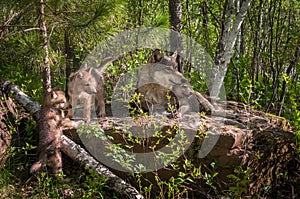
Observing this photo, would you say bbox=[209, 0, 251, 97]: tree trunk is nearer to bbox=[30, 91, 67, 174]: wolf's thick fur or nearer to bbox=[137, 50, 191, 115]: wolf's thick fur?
bbox=[137, 50, 191, 115]: wolf's thick fur

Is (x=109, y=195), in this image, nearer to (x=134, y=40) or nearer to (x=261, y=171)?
(x=261, y=171)

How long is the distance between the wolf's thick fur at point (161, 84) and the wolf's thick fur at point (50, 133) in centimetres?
102

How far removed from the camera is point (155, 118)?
4297 mm

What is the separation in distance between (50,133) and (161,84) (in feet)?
4.65

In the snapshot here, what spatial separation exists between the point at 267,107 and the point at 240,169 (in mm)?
2988

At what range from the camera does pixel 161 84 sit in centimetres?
429

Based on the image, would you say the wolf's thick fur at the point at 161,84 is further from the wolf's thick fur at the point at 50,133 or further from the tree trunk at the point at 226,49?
the tree trunk at the point at 226,49

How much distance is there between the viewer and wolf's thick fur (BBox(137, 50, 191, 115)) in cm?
427

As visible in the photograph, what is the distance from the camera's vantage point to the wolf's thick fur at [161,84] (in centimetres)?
427

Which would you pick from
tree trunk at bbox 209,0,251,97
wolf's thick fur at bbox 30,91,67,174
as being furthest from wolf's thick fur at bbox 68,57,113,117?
tree trunk at bbox 209,0,251,97

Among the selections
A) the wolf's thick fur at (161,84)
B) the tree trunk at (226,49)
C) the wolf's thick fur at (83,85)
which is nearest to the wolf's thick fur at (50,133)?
the wolf's thick fur at (83,85)

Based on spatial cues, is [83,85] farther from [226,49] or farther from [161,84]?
[226,49]

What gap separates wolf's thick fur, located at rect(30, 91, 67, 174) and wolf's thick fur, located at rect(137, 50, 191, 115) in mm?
1020

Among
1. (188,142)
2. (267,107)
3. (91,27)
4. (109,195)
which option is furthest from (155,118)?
(267,107)
